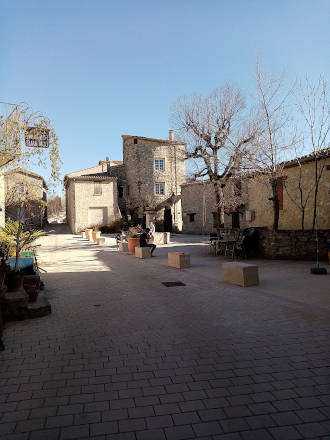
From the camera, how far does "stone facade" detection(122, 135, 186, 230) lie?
1436 inches

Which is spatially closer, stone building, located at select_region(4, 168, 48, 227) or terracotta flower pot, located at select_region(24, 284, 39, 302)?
terracotta flower pot, located at select_region(24, 284, 39, 302)

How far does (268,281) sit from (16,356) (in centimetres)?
604

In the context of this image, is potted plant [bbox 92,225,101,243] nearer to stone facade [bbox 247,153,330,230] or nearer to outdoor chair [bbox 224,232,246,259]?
stone facade [bbox 247,153,330,230]

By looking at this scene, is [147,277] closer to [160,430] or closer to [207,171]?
[160,430]

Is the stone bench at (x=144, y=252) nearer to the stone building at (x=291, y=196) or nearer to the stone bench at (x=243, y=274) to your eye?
the stone building at (x=291, y=196)

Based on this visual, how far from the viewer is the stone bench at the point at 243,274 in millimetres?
7543

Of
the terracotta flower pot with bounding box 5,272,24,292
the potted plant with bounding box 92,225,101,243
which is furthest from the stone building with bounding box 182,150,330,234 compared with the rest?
the potted plant with bounding box 92,225,101,243

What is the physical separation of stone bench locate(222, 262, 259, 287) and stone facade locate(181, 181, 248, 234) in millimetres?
22143

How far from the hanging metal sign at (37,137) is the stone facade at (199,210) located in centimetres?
2287

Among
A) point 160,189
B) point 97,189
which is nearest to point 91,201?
point 97,189

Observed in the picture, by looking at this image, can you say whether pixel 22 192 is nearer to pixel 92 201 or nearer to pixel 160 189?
pixel 92 201

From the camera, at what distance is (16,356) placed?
3.86 metres

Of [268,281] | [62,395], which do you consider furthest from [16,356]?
[268,281]

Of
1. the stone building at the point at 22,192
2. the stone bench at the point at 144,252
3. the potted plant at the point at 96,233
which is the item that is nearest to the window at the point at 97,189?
the potted plant at the point at 96,233
